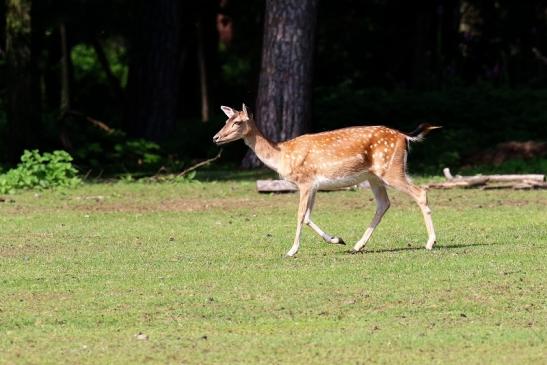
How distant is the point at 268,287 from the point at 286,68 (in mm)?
12868

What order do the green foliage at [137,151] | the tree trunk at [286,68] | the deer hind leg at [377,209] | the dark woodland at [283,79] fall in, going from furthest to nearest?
1. the green foliage at [137,151]
2. the dark woodland at [283,79]
3. the tree trunk at [286,68]
4. the deer hind leg at [377,209]

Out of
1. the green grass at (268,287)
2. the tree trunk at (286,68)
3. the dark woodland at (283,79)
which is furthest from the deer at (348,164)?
the tree trunk at (286,68)

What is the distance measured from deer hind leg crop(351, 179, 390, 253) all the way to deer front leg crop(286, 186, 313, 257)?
671mm

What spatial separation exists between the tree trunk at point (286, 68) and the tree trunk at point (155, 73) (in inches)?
223

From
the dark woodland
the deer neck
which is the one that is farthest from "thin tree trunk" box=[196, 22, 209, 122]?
the deer neck

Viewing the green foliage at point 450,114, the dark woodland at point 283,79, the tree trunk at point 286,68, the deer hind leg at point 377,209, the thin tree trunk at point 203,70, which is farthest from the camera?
the thin tree trunk at point 203,70

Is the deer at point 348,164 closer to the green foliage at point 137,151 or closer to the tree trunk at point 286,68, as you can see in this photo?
the tree trunk at point 286,68

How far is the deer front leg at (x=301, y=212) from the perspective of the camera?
553 inches

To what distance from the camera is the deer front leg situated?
14.0 m

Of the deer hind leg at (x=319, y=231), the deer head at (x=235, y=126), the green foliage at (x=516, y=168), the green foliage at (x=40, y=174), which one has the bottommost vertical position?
the green foliage at (x=516, y=168)

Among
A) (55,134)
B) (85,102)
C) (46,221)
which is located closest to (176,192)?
(46,221)

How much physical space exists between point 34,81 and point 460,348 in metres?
17.2

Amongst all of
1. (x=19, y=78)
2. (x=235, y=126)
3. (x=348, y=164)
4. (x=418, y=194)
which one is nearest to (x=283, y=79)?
(x=19, y=78)

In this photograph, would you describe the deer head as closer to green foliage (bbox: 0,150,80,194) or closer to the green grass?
the green grass
